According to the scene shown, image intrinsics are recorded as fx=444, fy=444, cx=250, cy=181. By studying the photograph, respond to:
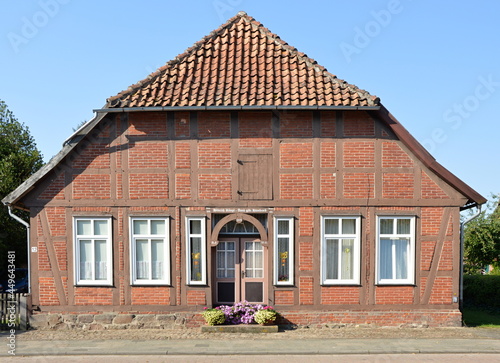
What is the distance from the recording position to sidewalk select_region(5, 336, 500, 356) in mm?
9609

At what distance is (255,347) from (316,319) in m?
2.26

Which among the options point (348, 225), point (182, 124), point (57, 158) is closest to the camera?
point (57, 158)

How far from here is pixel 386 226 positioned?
458 inches

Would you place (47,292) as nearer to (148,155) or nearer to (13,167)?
(148,155)

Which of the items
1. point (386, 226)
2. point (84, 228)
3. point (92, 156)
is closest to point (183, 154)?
point (92, 156)

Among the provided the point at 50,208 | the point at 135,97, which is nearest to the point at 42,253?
the point at 50,208

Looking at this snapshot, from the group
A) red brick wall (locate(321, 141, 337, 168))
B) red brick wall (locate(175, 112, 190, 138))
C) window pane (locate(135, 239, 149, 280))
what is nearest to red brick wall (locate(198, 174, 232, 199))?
red brick wall (locate(175, 112, 190, 138))

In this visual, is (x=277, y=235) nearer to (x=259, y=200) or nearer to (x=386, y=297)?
(x=259, y=200)

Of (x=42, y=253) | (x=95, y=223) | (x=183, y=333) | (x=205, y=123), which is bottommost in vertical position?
(x=183, y=333)

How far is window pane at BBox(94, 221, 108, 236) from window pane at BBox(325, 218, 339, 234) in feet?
19.1

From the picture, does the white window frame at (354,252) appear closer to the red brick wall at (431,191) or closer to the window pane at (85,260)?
the red brick wall at (431,191)

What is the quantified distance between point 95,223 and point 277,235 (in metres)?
4.83

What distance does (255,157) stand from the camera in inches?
454

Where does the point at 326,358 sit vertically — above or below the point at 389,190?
below
